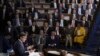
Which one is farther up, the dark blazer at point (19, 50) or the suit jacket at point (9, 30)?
the dark blazer at point (19, 50)

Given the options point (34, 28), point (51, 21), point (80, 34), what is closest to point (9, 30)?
point (34, 28)

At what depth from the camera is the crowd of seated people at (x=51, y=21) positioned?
789cm

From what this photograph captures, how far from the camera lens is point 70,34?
8.04 meters

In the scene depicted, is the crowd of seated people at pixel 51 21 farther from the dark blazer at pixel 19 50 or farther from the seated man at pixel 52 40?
the dark blazer at pixel 19 50

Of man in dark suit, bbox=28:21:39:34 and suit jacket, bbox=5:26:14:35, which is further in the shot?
man in dark suit, bbox=28:21:39:34

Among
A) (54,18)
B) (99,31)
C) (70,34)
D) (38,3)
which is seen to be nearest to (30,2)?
(38,3)

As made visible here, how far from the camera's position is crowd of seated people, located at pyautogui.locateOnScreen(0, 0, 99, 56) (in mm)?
7887

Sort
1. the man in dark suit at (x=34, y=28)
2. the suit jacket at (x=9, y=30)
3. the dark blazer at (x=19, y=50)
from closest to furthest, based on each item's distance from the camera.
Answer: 1. the dark blazer at (x=19, y=50)
2. the suit jacket at (x=9, y=30)
3. the man in dark suit at (x=34, y=28)

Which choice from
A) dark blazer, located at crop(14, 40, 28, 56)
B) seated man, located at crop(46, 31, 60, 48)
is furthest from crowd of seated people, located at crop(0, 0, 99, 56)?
dark blazer, located at crop(14, 40, 28, 56)

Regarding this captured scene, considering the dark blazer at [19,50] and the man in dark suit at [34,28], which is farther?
the man in dark suit at [34,28]

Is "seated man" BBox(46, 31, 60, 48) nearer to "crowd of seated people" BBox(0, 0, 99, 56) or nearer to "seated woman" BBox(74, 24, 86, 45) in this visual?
"crowd of seated people" BBox(0, 0, 99, 56)

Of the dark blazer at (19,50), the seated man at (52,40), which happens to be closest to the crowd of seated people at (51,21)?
the seated man at (52,40)

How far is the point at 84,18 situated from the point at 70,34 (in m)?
0.51

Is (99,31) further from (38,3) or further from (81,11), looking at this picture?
(38,3)
